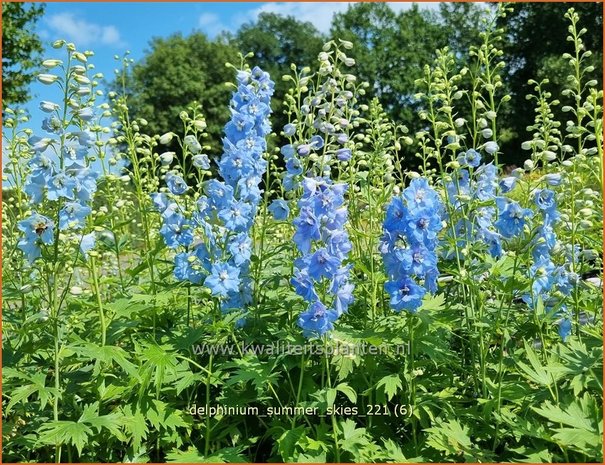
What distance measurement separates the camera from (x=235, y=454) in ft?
10.2

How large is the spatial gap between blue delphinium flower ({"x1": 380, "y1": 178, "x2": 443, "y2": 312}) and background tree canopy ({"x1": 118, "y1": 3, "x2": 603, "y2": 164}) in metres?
24.8

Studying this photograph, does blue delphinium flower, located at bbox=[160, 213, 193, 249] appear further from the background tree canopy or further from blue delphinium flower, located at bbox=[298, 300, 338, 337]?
the background tree canopy

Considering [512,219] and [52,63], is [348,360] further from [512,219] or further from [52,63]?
[52,63]

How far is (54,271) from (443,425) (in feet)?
6.90

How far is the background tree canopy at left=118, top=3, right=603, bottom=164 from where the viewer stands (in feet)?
89.1

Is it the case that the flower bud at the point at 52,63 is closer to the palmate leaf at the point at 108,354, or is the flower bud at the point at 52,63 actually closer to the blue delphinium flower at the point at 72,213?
the blue delphinium flower at the point at 72,213

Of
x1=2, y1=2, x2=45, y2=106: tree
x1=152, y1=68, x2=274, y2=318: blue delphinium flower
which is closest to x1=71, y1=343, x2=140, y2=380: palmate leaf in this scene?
x1=152, y1=68, x2=274, y2=318: blue delphinium flower

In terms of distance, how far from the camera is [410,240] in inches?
113

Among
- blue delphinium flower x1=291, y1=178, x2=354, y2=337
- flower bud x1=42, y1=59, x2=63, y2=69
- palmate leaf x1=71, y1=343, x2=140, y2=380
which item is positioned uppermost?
flower bud x1=42, y1=59, x2=63, y2=69

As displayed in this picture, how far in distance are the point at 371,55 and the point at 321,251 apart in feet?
101

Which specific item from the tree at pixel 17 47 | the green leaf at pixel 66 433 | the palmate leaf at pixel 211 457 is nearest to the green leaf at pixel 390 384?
the palmate leaf at pixel 211 457

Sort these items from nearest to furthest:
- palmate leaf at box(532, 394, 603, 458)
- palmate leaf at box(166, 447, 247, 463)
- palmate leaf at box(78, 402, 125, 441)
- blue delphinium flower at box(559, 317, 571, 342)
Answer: palmate leaf at box(532, 394, 603, 458) → palmate leaf at box(78, 402, 125, 441) → palmate leaf at box(166, 447, 247, 463) → blue delphinium flower at box(559, 317, 571, 342)

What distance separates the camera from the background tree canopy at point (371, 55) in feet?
89.1

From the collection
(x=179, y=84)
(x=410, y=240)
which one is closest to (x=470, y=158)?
(x=410, y=240)
